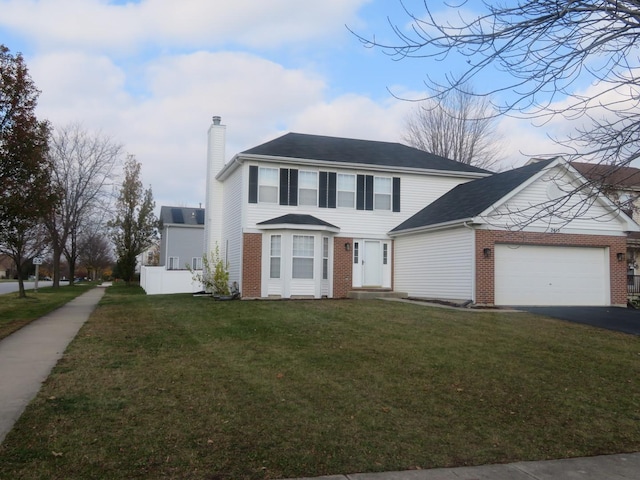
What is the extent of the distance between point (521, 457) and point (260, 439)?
2363 mm

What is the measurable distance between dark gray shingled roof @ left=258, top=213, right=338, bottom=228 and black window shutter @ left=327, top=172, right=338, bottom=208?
101 cm

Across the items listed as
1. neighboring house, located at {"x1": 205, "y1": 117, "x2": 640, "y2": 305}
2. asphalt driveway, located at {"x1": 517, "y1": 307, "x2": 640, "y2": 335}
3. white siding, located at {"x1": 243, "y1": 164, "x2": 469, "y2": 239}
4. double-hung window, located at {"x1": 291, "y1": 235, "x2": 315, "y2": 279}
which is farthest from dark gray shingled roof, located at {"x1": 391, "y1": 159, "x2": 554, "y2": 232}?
double-hung window, located at {"x1": 291, "y1": 235, "x2": 315, "y2": 279}

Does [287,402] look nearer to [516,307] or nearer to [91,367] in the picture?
[91,367]

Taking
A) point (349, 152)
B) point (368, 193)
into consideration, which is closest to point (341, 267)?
point (368, 193)

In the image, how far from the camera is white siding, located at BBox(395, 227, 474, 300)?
54.9ft

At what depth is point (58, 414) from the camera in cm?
546

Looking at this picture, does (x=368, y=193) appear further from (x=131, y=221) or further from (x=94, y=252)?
(x=94, y=252)

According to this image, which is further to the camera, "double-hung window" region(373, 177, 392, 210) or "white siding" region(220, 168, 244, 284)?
"double-hung window" region(373, 177, 392, 210)

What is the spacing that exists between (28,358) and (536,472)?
24.5 feet

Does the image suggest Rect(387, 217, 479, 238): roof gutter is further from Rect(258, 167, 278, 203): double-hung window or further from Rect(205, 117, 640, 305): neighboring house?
Rect(258, 167, 278, 203): double-hung window

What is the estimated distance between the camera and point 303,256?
63.3ft

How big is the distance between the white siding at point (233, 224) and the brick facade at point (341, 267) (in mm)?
3501

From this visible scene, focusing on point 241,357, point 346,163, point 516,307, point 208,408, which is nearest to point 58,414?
point 208,408

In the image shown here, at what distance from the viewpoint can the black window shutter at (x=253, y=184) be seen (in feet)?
63.9
